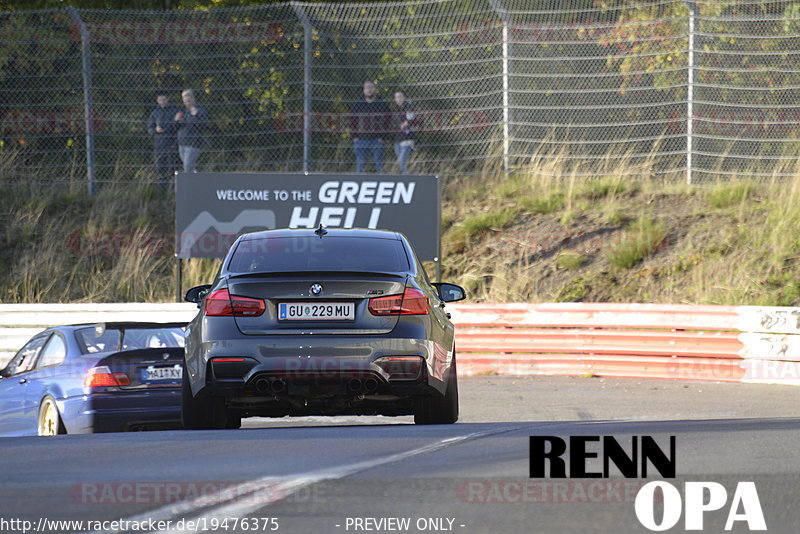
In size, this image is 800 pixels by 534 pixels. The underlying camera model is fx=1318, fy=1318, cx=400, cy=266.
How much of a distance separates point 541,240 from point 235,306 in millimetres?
13488

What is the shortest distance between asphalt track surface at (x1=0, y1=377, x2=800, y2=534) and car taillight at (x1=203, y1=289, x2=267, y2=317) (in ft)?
2.55

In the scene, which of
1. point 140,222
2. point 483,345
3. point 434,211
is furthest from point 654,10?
point 140,222

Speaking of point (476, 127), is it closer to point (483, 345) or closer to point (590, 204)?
point (590, 204)

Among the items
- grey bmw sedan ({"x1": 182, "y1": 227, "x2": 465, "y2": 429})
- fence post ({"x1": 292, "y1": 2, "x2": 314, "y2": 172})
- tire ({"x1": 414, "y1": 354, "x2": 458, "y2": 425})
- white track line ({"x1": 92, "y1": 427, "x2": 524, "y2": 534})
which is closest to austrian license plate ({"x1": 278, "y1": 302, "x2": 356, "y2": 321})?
grey bmw sedan ({"x1": 182, "y1": 227, "x2": 465, "y2": 429})

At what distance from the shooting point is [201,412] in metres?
8.88

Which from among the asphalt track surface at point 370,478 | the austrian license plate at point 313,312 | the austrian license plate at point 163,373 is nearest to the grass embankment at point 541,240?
the austrian license plate at point 163,373

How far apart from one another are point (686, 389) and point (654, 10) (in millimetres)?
9103

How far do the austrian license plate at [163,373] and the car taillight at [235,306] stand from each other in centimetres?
288

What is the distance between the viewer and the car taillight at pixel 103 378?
36.4 feet

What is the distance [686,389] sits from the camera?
49.0 ft

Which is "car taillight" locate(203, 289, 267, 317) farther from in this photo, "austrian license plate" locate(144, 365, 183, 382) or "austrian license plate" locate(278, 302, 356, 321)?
"austrian license plate" locate(144, 365, 183, 382)

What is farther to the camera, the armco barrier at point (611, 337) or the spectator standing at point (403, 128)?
the spectator standing at point (403, 128)

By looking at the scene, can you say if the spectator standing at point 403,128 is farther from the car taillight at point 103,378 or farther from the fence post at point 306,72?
the car taillight at point 103,378

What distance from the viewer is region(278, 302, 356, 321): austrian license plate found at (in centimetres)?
848
